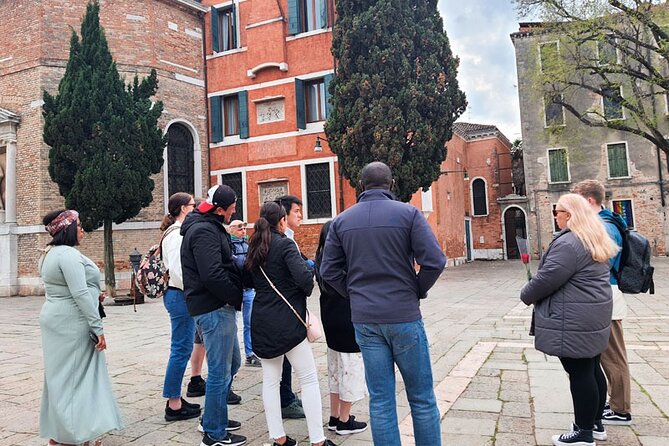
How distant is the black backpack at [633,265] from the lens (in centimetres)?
369

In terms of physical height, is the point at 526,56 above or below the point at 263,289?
above

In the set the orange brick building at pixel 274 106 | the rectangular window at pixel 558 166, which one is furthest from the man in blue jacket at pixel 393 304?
the rectangular window at pixel 558 166

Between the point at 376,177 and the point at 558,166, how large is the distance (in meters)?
27.9

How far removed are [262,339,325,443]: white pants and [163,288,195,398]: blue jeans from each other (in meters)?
1.07

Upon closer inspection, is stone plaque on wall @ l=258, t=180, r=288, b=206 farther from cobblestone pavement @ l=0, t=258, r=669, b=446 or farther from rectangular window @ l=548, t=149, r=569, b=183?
rectangular window @ l=548, t=149, r=569, b=183

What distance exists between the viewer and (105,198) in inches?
568

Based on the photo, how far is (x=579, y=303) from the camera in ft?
10.4

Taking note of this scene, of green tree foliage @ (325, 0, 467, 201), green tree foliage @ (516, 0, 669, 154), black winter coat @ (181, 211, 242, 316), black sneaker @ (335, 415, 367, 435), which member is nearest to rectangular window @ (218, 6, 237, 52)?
green tree foliage @ (325, 0, 467, 201)

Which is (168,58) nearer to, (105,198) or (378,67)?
(105,198)

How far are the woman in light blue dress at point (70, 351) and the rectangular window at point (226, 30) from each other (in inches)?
709

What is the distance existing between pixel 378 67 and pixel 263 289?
13519 millimetres

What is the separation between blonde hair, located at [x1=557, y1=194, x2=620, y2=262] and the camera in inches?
124

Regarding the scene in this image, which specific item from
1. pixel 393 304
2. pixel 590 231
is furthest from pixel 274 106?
pixel 393 304

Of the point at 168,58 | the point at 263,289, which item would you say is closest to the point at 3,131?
the point at 168,58
